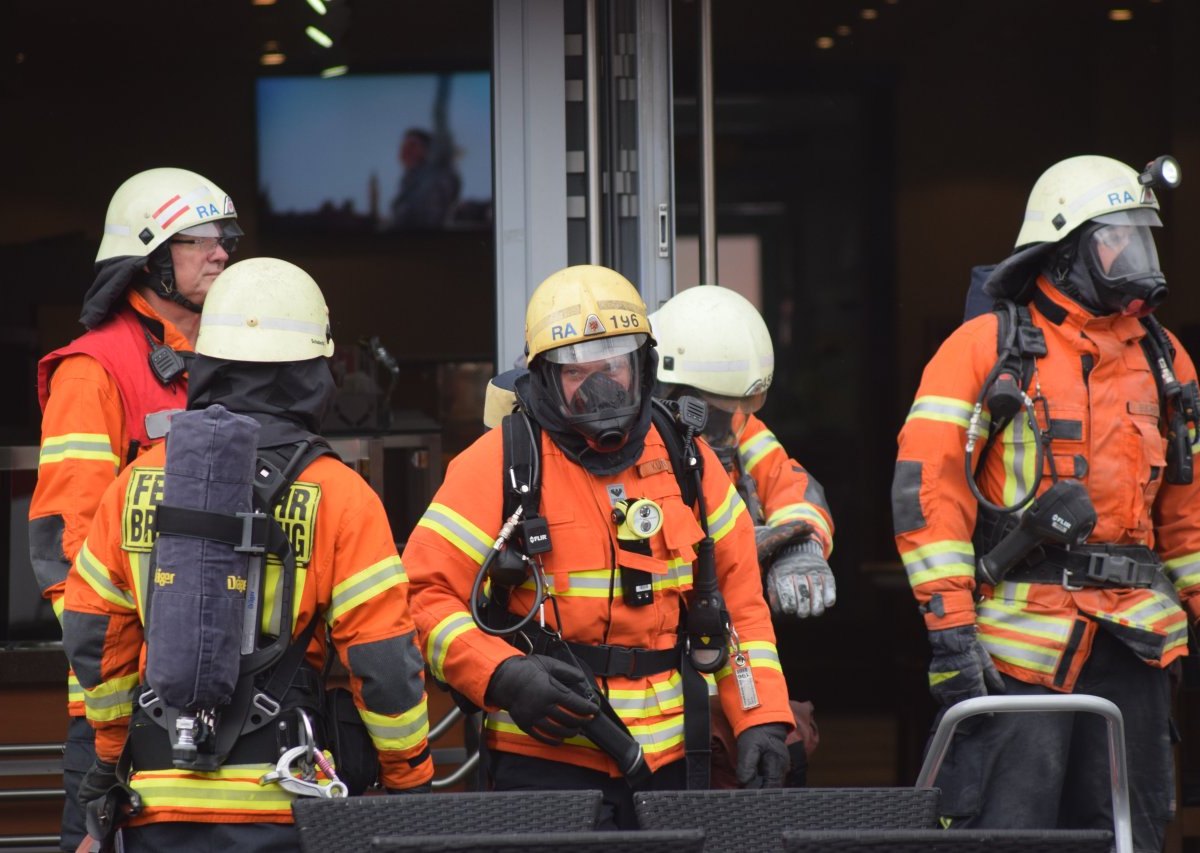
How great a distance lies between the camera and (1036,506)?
3805 millimetres

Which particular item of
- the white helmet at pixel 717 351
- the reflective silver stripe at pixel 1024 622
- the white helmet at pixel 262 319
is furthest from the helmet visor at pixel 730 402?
the white helmet at pixel 262 319

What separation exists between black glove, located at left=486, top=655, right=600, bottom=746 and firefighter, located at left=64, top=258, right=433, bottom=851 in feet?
0.56

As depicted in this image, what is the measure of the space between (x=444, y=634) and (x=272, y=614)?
0.40 m

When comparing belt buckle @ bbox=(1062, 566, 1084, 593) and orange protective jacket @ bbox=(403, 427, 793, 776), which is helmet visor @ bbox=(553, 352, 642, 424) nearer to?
orange protective jacket @ bbox=(403, 427, 793, 776)

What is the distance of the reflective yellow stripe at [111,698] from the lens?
9.46 feet

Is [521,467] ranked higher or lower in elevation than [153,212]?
lower

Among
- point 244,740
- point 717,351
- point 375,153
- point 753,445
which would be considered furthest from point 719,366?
point 375,153

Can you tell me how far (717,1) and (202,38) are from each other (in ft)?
8.19

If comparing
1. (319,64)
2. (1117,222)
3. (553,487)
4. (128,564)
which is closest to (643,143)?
(1117,222)

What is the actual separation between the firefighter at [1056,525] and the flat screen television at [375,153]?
152 inches

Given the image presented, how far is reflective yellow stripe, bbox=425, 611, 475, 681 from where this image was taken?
308cm

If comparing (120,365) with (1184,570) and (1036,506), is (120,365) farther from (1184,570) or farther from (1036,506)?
(1184,570)

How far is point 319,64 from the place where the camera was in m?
7.36

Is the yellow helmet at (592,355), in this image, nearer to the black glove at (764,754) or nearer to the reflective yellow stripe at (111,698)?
the black glove at (764,754)
